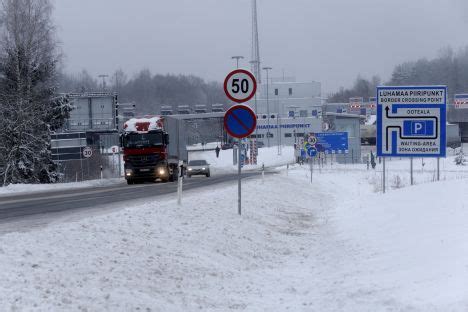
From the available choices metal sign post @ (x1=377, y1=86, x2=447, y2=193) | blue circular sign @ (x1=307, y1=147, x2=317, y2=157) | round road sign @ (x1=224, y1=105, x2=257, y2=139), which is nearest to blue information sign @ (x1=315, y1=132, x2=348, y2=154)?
blue circular sign @ (x1=307, y1=147, x2=317, y2=157)

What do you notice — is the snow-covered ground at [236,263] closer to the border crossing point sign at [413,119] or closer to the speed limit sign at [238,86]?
the speed limit sign at [238,86]

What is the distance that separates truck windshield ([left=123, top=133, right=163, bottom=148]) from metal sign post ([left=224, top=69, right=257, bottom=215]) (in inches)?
878

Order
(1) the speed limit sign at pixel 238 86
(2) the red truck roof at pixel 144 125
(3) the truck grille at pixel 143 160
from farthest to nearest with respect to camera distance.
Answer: (3) the truck grille at pixel 143 160
(2) the red truck roof at pixel 144 125
(1) the speed limit sign at pixel 238 86

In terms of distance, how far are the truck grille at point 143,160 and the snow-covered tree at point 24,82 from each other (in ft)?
26.7

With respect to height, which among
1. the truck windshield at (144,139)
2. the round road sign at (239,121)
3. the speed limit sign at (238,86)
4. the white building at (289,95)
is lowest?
the truck windshield at (144,139)

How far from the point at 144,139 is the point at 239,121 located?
22.7 metres

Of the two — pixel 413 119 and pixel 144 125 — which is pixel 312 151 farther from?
pixel 413 119

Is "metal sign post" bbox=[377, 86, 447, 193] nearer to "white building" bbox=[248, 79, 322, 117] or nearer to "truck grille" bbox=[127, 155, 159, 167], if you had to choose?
"truck grille" bbox=[127, 155, 159, 167]

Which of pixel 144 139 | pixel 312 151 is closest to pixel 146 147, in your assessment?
pixel 144 139

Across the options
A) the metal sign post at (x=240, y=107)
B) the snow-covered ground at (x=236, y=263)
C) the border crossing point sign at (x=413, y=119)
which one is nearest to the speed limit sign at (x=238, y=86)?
the metal sign post at (x=240, y=107)

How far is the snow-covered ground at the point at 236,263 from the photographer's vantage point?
23.2 ft

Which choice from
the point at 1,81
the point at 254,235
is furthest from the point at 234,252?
the point at 1,81

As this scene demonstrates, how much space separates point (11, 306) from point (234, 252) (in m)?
5.41

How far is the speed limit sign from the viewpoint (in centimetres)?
1398
